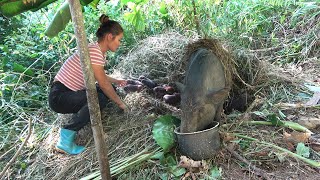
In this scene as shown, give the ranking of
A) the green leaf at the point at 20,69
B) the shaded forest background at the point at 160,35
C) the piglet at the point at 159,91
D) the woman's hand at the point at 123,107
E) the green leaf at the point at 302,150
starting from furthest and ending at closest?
the green leaf at the point at 20,69, the shaded forest background at the point at 160,35, the piglet at the point at 159,91, the woman's hand at the point at 123,107, the green leaf at the point at 302,150

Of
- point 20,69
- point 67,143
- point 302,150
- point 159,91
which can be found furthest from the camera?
point 20,69

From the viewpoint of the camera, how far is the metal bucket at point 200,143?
6.75ft

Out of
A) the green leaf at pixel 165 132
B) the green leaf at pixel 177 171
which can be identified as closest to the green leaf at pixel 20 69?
the green leaf at pixel 165 132

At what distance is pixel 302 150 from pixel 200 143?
2.32 ft

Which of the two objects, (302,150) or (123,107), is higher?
(123,107)

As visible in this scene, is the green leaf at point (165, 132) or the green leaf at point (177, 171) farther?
the green leaf at point (165, 132)

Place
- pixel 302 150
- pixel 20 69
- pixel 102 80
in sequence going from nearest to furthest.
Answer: pixel 302 150 < pixel 102 80 < pixel 20 69

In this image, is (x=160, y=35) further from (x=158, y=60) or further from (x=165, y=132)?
(x=165, y=132)

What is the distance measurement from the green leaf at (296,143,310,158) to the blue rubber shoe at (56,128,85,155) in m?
1.64

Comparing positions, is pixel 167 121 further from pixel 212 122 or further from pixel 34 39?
pixel 34 39

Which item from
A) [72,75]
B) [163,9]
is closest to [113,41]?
[72,75]

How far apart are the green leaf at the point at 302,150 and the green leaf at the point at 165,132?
84 cm

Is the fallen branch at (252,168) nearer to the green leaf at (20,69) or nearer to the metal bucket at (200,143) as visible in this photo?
the metal bucket at (200,143)

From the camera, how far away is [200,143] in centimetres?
207
